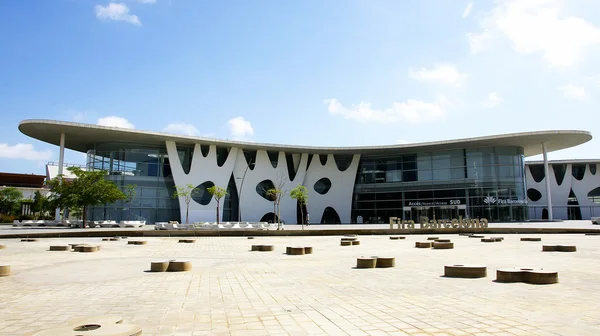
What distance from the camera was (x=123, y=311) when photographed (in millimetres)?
6207

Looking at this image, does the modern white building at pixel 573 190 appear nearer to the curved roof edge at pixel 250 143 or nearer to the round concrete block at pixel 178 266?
the curved roof edge at pixel 250 143

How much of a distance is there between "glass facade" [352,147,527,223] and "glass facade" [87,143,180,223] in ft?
82.7

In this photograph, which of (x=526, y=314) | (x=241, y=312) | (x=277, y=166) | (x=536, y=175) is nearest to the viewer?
(x=526, y=314)

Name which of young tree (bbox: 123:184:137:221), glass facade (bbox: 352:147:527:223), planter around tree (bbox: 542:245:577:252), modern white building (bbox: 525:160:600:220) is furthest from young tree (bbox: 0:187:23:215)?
modern white building (bbox: 525:160:600:220)

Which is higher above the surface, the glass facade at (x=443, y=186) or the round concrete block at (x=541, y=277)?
the glass facade at (x=443, y=186)

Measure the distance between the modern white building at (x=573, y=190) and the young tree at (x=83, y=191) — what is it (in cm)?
5846

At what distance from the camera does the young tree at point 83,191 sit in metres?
40.7

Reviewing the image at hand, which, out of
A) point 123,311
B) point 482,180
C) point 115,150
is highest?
point 115,150

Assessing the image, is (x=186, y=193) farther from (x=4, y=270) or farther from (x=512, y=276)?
(x=512, y=276)

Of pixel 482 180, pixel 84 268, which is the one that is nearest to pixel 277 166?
pixel 482 180

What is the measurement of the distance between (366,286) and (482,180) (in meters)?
48.5

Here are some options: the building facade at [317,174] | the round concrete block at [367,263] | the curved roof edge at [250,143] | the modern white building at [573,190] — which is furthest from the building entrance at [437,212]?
the round concrete block at [367,263]

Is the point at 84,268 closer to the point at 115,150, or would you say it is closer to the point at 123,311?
the point at 123,311

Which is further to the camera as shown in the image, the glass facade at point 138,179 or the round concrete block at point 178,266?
the glass facade at point 138,179
